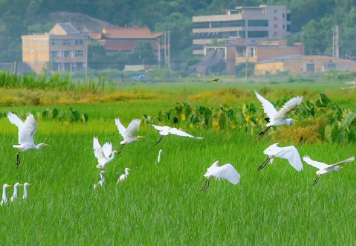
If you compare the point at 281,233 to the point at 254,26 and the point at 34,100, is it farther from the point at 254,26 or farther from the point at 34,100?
the point at 254,26

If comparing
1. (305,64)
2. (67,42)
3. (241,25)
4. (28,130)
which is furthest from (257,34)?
(28,130)

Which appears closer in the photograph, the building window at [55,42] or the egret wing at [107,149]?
the egret wing at [107,149]

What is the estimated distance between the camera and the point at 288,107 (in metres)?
6.40

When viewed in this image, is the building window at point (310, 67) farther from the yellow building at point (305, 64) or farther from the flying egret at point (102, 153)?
the flying egret at point (102, 153)

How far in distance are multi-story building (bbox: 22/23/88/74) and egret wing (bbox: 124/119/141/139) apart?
3196 inches

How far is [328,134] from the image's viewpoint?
31.8 feet

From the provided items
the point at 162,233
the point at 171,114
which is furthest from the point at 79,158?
the point at 171,114

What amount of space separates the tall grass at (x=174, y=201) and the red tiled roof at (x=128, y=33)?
81.3 meters

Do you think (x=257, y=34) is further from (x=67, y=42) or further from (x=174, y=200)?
(x=174, y=200)

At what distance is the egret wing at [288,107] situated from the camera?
20.2 feet

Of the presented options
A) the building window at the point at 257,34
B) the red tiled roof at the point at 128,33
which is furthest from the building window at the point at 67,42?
the building window at the point at 257,34

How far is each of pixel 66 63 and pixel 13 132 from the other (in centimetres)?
7994

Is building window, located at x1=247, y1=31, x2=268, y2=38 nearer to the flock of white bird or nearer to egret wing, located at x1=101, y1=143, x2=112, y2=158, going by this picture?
the flock of white bird

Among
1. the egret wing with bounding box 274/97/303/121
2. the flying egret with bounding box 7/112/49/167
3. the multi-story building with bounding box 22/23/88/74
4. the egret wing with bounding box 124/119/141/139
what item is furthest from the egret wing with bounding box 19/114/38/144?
the multi-story building with bounding box 22/23/88/74
